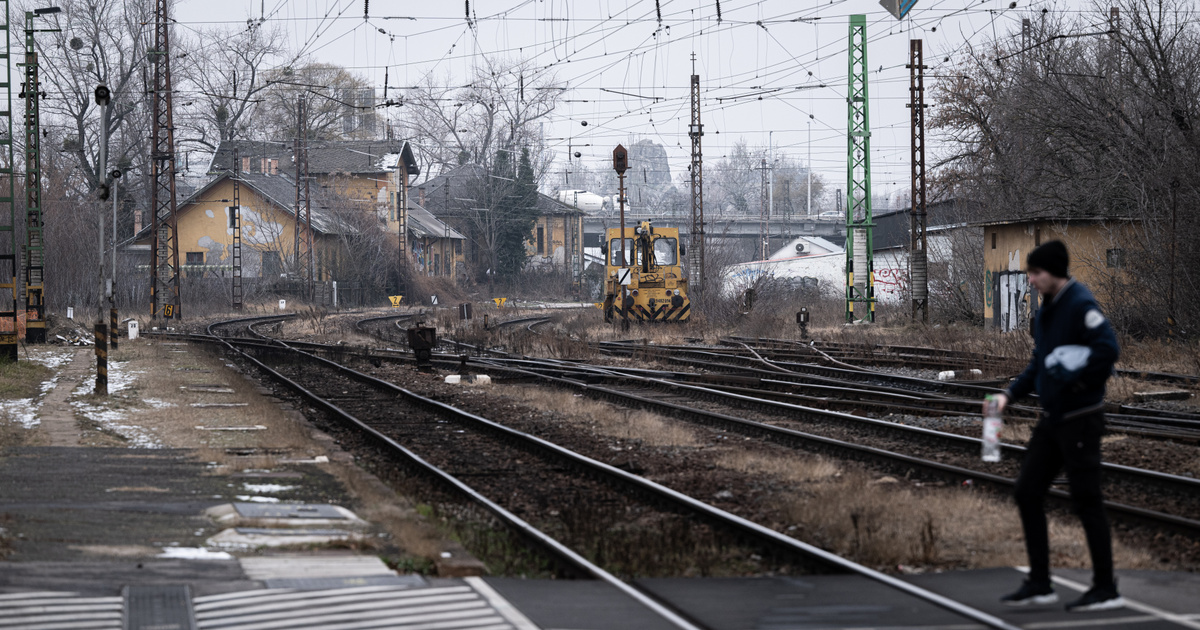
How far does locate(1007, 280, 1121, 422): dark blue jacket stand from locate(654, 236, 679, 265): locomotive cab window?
97.8 feet

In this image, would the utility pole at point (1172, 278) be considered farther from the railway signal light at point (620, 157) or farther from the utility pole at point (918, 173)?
the railway signal light at point (620, 157)

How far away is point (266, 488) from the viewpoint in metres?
9.54

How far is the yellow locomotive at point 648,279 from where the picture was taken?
3484 cm

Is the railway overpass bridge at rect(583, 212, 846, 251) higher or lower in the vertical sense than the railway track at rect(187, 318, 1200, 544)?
higher

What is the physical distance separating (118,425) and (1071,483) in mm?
11455

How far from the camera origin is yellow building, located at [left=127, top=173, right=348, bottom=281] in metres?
62.3

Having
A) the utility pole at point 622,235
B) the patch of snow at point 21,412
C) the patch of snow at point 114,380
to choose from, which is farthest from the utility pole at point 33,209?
the utility pole at point 622,235

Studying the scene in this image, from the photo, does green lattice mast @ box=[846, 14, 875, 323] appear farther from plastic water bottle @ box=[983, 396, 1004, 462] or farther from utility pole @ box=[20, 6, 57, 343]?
plastic water bottle @ box=[983, 396, 1004, 462]

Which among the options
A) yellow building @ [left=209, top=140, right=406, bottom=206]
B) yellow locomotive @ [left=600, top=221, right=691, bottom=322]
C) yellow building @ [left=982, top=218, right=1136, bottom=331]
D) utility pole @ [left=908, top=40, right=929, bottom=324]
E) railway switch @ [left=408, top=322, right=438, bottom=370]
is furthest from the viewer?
yellow building @ [left=209, top=140, right=406, bottom=206]

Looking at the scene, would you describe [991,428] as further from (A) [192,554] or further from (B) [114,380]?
(B) [114,380]

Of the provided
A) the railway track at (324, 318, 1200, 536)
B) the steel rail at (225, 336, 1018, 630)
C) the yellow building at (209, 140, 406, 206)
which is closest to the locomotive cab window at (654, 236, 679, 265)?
the railway track at (324, 318, 1200, 536)

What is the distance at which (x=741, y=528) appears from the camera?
7.61 meters

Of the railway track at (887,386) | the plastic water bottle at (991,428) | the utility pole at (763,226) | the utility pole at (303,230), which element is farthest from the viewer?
the utility pole at (763,226)

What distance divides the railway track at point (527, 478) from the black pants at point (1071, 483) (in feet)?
1.80
